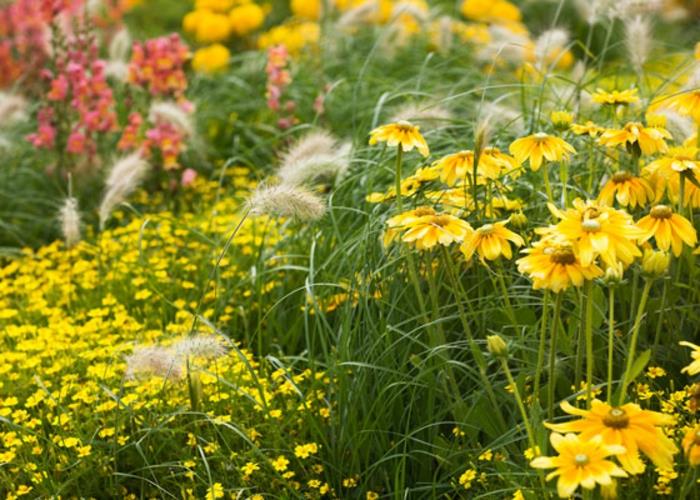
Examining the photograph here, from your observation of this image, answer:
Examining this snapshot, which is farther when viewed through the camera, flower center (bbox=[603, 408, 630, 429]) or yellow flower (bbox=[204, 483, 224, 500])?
yellow flower (bbox=[204, 483, 224, 500])

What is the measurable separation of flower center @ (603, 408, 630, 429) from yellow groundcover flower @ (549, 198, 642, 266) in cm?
29

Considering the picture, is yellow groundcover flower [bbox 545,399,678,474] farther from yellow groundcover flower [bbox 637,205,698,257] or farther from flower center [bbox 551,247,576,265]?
yellow groundcover flower [bbox 637,205,698,257]

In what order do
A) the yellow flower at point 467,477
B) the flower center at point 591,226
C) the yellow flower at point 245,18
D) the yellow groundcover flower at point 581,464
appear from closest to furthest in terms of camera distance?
the yellow groundcover flower at point 581,464
the flower center at point 591,226
the yellow flower at point 467,477
the yellow flower at point 245,18

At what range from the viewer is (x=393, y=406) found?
3020 millimetres

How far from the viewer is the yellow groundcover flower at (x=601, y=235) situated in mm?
2109

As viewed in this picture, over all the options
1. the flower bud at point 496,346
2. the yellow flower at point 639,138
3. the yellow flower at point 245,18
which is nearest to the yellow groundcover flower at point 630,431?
the flower bud at point 496,346

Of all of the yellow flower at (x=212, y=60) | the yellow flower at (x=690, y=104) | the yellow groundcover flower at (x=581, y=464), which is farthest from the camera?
the yellow flower at (x=212, y=60)

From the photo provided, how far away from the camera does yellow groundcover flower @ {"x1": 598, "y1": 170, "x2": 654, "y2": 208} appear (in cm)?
266

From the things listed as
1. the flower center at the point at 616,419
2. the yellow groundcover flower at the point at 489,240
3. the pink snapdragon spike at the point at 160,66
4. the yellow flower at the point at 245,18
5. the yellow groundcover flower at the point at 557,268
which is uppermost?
the yellow groundcover flower at the point at 557,268

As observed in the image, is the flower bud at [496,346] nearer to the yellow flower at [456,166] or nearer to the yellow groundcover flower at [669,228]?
the yellow groundcover flower at [669,228]

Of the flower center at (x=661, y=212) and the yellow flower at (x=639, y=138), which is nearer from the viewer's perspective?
the flower center at (x=661, y=212)

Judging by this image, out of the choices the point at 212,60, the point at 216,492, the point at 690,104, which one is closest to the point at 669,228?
the point at 690,104

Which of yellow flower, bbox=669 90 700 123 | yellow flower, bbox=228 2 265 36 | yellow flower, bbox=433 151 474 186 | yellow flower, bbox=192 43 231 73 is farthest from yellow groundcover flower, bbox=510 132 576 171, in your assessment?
yellow flower, bbox=228 2 265 36

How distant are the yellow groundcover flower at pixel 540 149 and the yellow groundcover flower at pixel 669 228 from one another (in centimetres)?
34
